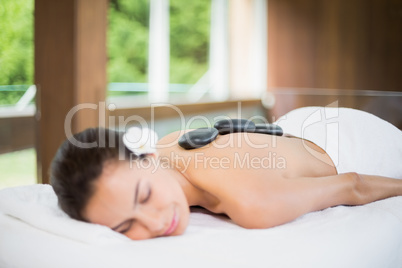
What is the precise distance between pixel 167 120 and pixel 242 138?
252cm

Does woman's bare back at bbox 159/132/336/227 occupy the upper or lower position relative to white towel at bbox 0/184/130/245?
upper

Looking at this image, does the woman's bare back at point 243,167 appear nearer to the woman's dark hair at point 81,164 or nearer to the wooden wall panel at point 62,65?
the woman's dark hair at point 81,164

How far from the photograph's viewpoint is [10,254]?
1.09m

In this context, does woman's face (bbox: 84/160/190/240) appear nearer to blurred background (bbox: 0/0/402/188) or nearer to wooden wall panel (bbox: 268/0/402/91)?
blurred background (bbox: 0/0/402/188)

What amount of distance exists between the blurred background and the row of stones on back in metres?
1.26

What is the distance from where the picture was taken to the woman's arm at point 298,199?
43.8 inches

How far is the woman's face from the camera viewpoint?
1.00 metres

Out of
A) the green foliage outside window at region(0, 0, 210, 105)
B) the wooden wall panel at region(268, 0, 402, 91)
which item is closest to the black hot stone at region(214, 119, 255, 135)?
the green foliage outside window at region(0, 0, 210, 105)

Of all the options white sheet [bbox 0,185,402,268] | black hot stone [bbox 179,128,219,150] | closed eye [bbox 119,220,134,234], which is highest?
black hot stone [bbox 179,128,219,150]

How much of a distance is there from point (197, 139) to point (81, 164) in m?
0.43

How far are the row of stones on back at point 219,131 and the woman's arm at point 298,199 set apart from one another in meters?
0.25

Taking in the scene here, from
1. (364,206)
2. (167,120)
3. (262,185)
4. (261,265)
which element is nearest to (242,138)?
(262,185)

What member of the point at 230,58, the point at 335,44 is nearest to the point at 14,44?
the point at 230,58

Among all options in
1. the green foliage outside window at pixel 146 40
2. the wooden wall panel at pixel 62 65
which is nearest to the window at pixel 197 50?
the green foliage outside window at pixel 146 40
